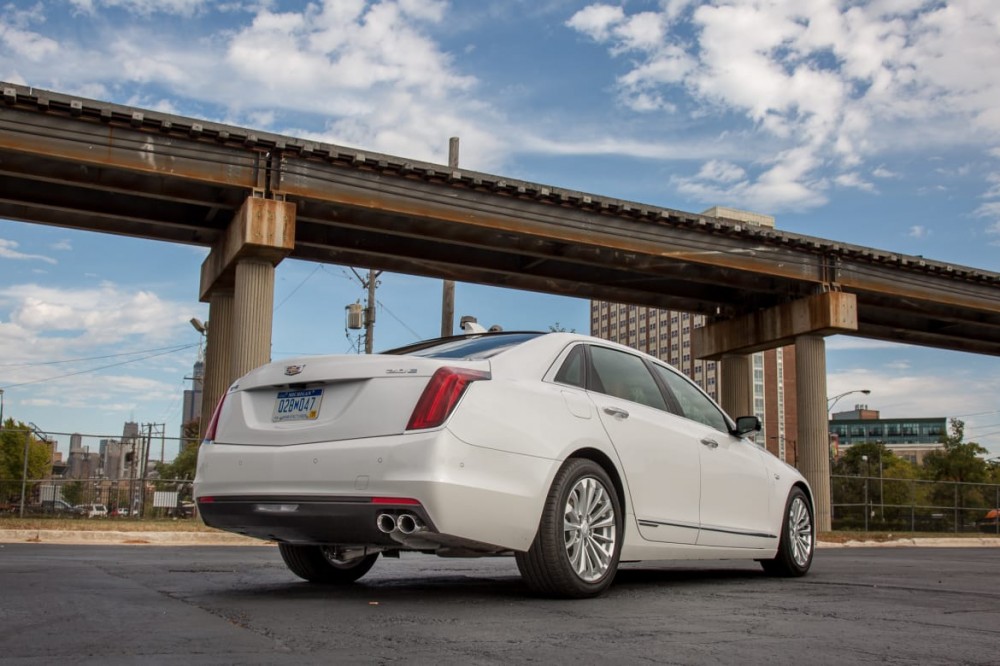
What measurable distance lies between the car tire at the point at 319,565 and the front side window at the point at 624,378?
1908mm

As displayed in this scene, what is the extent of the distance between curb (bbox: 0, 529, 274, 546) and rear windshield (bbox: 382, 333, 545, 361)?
7553 mm

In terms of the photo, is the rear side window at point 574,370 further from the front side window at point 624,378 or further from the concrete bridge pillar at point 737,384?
the concrete bridge pillar at point 737,384

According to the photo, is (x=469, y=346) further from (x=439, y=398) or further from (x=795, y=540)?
(x=795, y=540)

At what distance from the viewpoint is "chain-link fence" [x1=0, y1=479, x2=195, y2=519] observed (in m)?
21.7

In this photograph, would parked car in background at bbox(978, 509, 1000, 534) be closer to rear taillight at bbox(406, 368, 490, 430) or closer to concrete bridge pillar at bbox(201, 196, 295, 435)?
concrete bridge pillar at bbox(201, 196, 295, 435)

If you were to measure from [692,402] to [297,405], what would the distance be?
314 cm

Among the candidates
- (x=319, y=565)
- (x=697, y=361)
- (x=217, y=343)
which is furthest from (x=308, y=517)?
(x=697, y=361)

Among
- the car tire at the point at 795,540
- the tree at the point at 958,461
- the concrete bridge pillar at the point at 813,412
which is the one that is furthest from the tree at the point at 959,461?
the car tire at the point at 795,540

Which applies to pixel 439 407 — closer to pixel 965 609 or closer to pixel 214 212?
pixel 965 609

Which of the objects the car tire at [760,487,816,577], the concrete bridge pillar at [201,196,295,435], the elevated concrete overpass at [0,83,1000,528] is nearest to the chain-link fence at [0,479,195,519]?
the concrete bridge pillar at [201,196,295,435]

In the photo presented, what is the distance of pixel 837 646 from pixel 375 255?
26776 mm

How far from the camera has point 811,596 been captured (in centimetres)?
627

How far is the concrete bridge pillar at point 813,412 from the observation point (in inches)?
1344

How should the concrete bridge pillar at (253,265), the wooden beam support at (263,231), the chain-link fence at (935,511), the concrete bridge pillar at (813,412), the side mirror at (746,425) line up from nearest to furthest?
the side mirror at (746,425), the wooden beam support at (263,231), the concrete bridge pillar at (253,265), the concrete bridge pillar at (813,412), the chain-link fence at (935,511)
